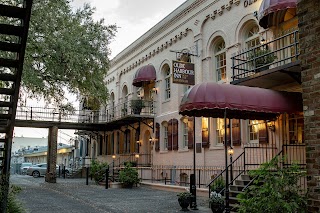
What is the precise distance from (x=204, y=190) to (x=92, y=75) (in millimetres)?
7874

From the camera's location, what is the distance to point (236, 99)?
11602mm

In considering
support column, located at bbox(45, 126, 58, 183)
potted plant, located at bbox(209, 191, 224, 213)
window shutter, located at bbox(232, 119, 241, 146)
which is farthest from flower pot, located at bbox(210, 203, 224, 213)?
support column, located at bbox(45, 126, 58, 183)

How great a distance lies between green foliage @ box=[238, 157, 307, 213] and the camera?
6.05 metres

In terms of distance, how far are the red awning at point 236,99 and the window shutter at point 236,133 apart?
173 inches

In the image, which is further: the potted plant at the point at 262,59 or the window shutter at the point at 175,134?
the window shutter at the point at 175,134

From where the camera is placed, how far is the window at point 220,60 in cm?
1905

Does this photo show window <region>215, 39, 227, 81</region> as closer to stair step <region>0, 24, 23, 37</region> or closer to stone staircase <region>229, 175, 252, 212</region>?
stone staircase <region>229, 175, 252, 212</region>

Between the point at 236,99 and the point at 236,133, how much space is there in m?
5.79

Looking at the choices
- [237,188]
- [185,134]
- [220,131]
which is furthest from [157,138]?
[237,188]

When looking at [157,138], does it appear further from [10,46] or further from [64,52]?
[10,46]

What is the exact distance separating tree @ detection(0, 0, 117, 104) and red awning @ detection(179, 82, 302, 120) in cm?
695

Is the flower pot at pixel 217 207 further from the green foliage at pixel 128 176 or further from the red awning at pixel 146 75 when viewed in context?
the red awning at pixel 146 75

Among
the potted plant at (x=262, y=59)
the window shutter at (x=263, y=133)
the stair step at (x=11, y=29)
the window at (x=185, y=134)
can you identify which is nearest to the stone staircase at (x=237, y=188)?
the window shutter at (x=263, y=133)

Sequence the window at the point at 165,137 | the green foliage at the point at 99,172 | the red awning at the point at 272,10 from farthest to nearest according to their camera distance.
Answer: the green foliage at the point at 99,172 → the window at the point at 165,137 → the red awning at the point at 272,10
